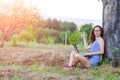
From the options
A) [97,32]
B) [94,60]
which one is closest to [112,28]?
[97,32]

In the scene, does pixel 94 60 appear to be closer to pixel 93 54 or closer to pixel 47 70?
pixel 93 54

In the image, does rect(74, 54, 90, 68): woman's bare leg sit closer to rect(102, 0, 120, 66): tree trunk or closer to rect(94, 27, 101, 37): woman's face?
rect(102, 0, 120, 66): tree trunk

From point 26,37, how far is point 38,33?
60.7 inches

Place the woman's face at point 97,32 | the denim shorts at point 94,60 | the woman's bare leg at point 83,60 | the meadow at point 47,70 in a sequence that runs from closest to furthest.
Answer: the meadow at point 47,70
the woman's bare leg at point 83,60
the denim shorts at point 94,60
the woman's face at point 97,32

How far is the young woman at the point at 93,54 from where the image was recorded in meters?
9.30

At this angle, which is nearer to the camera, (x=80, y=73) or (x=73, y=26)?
(x=80, y=73)

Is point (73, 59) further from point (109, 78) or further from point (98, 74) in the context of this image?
point (109, 78)

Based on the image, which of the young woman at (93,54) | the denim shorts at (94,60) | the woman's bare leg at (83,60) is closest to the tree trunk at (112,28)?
the young woman at (93,54)

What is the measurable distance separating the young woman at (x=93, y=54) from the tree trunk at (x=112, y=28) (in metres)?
0.17

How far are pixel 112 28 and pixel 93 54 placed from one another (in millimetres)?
801

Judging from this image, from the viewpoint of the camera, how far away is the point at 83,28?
21.5 metres

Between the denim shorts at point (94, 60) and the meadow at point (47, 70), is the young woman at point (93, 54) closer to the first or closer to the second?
the denim shorts at point (94, 60)

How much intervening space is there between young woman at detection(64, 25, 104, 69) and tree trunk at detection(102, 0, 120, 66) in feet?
0.56

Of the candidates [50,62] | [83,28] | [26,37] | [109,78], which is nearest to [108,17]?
[50,62]
